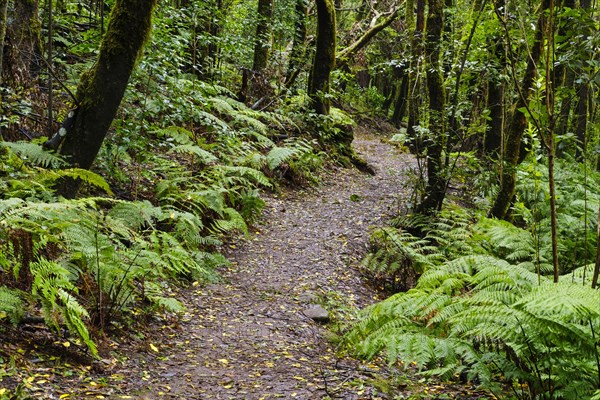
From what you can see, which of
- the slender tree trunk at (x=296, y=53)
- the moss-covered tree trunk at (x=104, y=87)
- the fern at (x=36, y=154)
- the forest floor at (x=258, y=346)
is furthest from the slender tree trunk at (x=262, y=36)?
the fern at (x=36, y=154)

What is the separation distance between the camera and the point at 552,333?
2549mm

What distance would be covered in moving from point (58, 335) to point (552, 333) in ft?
10.7

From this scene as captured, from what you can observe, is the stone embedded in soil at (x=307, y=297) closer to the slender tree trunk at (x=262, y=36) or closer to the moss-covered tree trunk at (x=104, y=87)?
the moss-covered tree trunk at (x=104, y=87)

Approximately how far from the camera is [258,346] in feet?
15.2

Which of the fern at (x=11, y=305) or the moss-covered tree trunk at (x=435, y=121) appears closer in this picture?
the fern at (x=11, y=305)

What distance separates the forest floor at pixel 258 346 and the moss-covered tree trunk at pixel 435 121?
1.33m

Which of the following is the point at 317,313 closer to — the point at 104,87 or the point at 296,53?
the point at 104,87

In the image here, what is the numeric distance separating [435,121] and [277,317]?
191 inches

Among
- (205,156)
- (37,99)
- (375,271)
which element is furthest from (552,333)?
(37,99)

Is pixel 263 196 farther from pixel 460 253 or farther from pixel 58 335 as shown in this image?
pixel 58 335

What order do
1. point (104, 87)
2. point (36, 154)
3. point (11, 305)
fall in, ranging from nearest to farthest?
1. point (11, 305)
2. point (36, 154)
3. point (104, 87)

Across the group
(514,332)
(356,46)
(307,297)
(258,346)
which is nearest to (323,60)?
(356,46)

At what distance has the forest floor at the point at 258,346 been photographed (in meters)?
3.43

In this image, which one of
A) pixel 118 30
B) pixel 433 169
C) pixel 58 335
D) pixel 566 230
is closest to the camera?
pixel 58 335
